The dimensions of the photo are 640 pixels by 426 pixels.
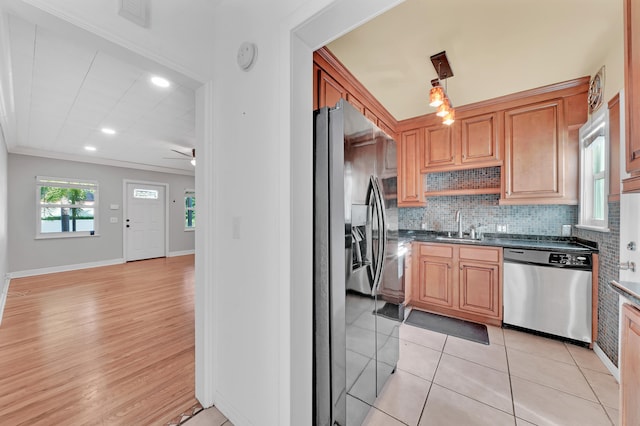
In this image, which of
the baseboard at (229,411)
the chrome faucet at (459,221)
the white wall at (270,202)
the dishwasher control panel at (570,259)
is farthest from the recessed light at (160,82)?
the dishwasher control panel at (570,259)

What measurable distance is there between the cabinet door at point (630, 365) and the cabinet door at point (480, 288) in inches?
70.2

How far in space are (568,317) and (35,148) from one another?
8.24 metres

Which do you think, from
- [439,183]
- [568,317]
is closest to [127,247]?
[439,183]

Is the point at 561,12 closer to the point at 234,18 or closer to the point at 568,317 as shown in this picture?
the point at 234,18

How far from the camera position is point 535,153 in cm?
269

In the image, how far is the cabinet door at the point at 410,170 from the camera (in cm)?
344

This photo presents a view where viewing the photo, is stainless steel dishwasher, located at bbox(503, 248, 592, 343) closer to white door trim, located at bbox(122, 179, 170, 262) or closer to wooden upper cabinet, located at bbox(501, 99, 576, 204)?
wooden upper cabinet, located at bbox(501, 99, 576, 204)

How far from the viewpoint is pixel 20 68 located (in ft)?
7.09

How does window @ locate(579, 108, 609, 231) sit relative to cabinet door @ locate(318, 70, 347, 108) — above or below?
below

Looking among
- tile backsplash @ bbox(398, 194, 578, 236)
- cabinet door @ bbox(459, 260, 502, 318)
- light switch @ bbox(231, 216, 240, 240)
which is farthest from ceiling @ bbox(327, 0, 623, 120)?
cabinet door @ bbox(459, 260, 502, 318)

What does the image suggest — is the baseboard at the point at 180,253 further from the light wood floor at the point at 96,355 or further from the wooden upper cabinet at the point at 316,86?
the wooden upper cabinet at the point at 316,86

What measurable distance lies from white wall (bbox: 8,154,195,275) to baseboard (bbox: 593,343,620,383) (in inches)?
316

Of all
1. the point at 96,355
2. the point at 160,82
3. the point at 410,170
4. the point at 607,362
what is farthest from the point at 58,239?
the point at 607,362

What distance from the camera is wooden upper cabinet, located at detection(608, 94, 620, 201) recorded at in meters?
1.84
